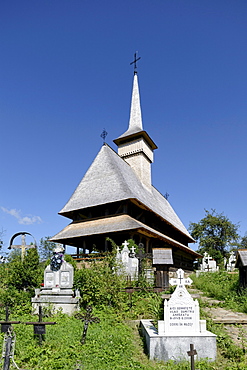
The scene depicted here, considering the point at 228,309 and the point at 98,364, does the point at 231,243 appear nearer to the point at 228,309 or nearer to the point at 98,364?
the point at 228,309

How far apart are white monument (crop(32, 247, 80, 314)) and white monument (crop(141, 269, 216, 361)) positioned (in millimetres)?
3754

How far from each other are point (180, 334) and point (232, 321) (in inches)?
86.7

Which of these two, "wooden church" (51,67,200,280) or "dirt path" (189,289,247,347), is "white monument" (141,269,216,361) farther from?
"wooden church" (51,67,200,280)

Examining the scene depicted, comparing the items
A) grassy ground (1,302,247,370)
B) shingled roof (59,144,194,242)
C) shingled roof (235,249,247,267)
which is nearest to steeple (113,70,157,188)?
shingled roof (59,144,194,242)

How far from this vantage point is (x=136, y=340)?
21.7 feet

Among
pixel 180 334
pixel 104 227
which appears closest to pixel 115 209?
pixel 104 227

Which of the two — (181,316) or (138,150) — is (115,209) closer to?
(138,150)

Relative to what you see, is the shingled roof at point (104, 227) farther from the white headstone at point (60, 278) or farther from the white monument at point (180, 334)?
the white monument at point (180, 334)

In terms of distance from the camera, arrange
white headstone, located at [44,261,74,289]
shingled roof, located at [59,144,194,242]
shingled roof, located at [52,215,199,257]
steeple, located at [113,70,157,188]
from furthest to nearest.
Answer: steeple, located at [113,70,157,188] → shingled roof, located at [59,144,194,242] → shingled roof, located at [52,215,199,257] → white headstone, located at [44,261,74,289]

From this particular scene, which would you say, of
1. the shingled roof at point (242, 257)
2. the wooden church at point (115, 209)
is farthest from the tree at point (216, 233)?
the shingled roof at point (242, 257)

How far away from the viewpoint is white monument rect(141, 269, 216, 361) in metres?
5.59

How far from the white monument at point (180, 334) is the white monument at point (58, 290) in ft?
12.3

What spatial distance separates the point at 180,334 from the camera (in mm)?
5828

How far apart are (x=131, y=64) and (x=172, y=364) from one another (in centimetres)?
3440
